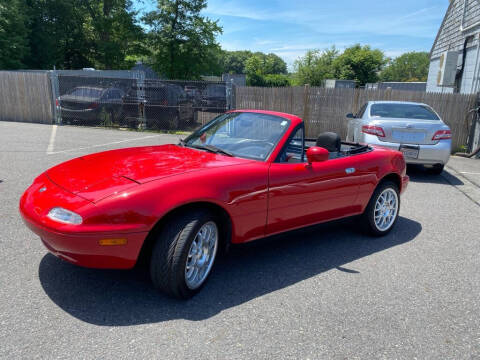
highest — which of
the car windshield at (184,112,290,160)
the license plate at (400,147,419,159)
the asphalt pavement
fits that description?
the car windshield at (184,112,290,160)

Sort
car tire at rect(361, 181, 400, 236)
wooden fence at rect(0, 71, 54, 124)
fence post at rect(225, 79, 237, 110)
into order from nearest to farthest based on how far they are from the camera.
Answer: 1. car tire at rect(361, 181, 400, 236)
2. fence post at rect(225, 79, 237, 110)
3. wooden fence at rect(0, 71, 54, 124)

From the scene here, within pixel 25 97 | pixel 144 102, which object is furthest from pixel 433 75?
pixel 25 97

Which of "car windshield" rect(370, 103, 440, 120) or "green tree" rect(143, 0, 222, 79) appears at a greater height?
"green tree" rect(143, 0, 222, 79)

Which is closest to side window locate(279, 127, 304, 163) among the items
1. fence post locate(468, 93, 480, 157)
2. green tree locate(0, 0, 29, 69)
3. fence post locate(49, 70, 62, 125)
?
fence post locate(468, 93, 480, 157)

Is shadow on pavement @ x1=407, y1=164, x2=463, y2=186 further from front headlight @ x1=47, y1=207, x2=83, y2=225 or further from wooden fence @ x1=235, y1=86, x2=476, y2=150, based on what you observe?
front headlight @ x1=47, y1=207, x2=83, y2=225

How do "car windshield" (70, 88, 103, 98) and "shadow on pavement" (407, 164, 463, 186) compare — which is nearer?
"shadow on pavement" (407, 164, 463, 186)

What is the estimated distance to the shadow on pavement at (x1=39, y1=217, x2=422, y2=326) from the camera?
9.35ft

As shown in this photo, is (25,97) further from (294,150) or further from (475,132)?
(475,132)

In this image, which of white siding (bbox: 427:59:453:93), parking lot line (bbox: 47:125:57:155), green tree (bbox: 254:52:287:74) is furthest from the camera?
green tree (bbox: 254:52:287:74)

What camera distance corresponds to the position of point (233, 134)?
4023 millimetres

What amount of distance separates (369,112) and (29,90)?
532 inches

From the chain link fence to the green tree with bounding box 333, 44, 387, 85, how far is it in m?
38.4

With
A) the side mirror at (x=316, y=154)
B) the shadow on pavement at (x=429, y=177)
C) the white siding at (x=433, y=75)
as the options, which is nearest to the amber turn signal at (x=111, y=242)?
the side mirror at (x=316, y=154)

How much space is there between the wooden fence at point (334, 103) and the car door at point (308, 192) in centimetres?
955
